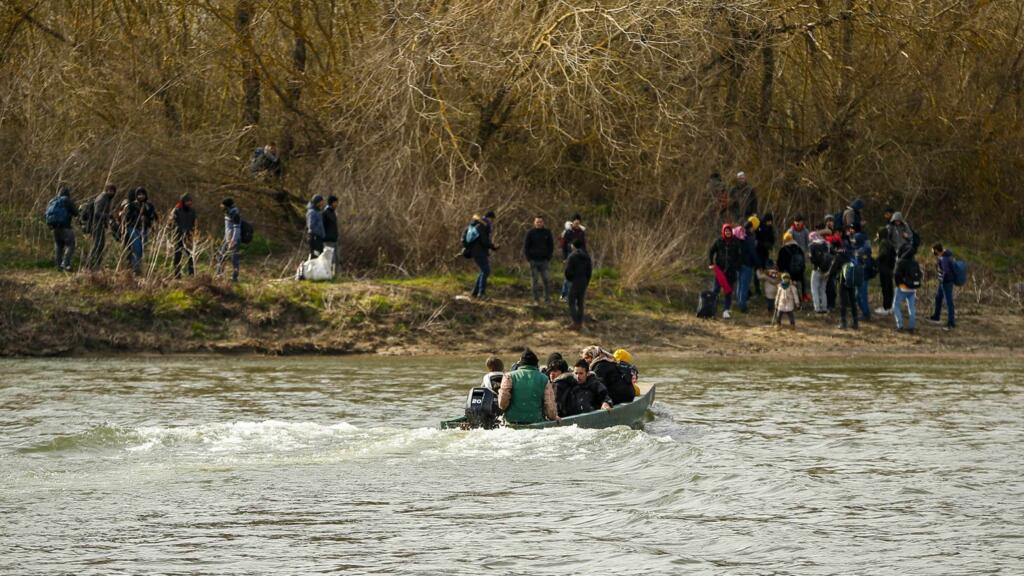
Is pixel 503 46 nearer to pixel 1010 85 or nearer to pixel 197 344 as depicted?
pixel 197 344

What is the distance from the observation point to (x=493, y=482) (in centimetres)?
1572

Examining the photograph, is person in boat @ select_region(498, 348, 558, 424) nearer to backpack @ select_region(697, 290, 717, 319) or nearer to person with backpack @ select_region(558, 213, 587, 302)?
person with backpack @ select_region(558, 213, 587, 302)

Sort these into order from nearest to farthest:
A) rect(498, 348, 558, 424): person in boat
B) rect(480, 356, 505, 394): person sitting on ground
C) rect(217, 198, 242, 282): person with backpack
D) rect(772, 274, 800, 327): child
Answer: rect(498, 348, 558, 424): person in boat, rect(480, 356, 505, 394): person sitting on ground, rect(772, 274, 800, 327): child, rect(217, 198, 242, 282): person with backpack

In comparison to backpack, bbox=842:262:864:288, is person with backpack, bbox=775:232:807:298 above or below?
above

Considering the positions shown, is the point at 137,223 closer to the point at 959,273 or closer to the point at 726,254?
the point at 726,254

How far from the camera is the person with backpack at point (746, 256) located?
94.9ft

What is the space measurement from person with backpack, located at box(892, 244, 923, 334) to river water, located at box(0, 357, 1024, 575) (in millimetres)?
4672

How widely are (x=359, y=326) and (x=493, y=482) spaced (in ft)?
41.2

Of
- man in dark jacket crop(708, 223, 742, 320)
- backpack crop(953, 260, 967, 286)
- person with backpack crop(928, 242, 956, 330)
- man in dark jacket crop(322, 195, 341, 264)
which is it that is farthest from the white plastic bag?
backpack crop(953, 260, 967, 286)

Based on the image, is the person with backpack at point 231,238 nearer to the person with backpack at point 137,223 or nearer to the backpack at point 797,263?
the person with backpack at point 137,223

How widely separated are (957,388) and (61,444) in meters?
13.4

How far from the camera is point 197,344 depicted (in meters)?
27.2

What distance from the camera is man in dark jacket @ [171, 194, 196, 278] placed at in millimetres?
28312

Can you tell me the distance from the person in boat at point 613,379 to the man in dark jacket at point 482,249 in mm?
8648
